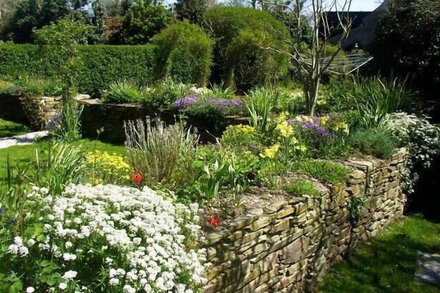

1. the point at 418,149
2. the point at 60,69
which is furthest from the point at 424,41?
the point at 60,69

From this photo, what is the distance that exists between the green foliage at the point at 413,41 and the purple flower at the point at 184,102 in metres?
3.98

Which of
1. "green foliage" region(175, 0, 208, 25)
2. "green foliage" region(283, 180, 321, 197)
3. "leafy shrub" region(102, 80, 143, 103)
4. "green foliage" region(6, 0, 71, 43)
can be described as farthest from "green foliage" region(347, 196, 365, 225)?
"green foliage" region(6, 0, 71, 43)

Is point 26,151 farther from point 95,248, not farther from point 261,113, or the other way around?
point 95,248

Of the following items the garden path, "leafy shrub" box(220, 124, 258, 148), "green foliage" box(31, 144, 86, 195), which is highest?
"green foliage" box(31, 144, 86, 195)

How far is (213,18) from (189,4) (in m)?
8.67

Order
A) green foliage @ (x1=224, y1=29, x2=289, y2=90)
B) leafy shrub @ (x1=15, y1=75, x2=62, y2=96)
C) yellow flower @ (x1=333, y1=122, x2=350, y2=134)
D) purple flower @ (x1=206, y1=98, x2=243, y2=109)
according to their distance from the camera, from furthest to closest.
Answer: green foliage @ (x1=224, y1=29, x2=289, y2=90)
leafy shrub @ (x1=15, y1=75, x2=62, y2=96)
purple flower @ (x1=206, y1=98, x2=243, y2=109)
yellow flower @ (x1=333, y1=122, x2=350, y2=134)

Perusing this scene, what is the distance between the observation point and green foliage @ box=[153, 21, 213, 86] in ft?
55.2

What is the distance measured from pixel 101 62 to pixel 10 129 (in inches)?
239

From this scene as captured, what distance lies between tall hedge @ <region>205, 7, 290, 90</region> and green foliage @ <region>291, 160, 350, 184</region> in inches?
360

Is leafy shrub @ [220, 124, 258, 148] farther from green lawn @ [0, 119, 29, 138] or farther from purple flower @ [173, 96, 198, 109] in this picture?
green lawn @ [0, 119, 29, 138]

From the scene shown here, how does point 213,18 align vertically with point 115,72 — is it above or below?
above

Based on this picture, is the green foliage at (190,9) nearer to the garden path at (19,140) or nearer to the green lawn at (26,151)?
the garden path at (19,140)

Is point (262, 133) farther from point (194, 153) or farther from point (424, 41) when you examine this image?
point (424, 41)

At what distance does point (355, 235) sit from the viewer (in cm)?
591
